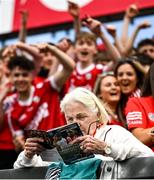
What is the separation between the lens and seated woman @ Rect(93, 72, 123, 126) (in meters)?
4.55

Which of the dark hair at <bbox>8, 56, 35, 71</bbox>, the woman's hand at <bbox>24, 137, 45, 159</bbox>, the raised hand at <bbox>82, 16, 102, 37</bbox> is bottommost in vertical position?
the woman's hand at <bbox>24, 137, 45, 159</bbox>

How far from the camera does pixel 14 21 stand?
703 centimetres

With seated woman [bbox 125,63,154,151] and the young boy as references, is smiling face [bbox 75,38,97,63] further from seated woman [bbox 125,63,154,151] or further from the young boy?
seated woman [bbox 125,63,154,151]

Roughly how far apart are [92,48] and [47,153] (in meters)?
2.23

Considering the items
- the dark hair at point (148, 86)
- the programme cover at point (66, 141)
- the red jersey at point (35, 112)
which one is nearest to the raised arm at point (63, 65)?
the red jersey at point (35, 112)

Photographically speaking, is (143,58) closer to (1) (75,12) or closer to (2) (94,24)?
(2) (94,24)

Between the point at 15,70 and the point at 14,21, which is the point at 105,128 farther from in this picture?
the point at 14,21

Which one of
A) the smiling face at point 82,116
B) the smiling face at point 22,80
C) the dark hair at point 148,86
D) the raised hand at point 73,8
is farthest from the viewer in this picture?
the raised hand at point 73,8

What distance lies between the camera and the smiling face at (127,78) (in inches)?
181

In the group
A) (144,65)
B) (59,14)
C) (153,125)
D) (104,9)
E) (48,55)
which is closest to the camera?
(153,125)

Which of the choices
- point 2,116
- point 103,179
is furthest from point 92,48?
point 103,179

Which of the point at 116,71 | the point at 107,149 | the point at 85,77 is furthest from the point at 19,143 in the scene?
the point at 107,149

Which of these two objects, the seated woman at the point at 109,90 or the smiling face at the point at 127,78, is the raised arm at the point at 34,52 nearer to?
the seated woman at the point at 109,90

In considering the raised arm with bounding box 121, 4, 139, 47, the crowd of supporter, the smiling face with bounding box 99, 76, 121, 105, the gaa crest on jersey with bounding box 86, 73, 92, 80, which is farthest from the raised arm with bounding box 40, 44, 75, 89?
the raised arm with bounding box 121, 4, 139, 47
